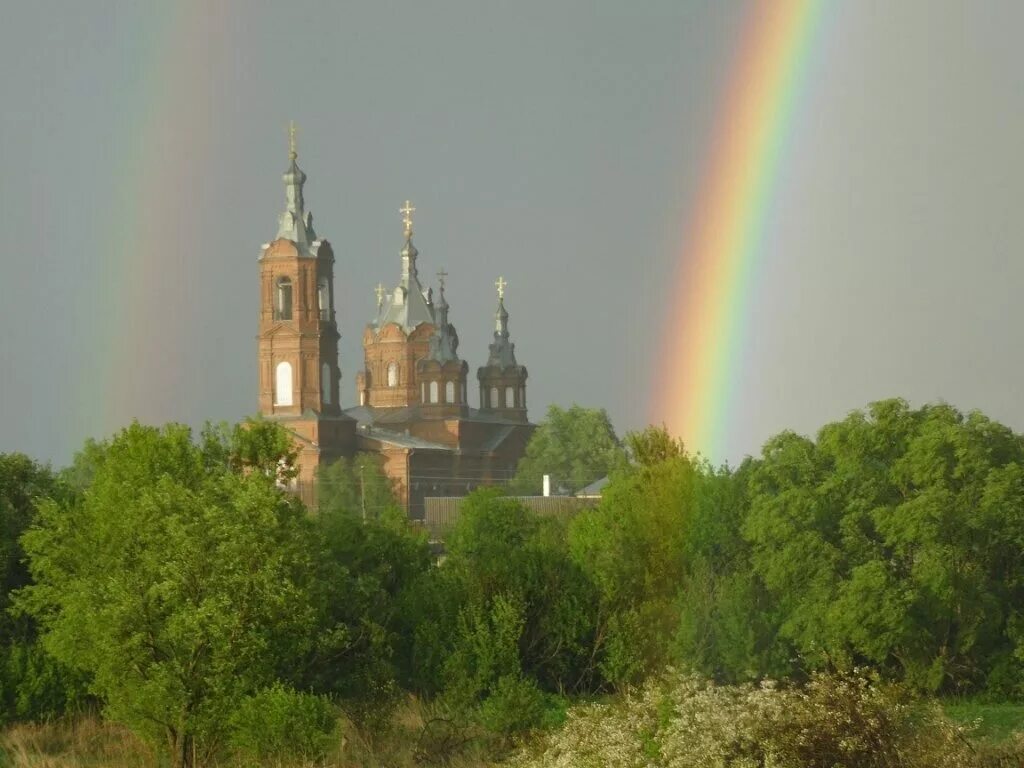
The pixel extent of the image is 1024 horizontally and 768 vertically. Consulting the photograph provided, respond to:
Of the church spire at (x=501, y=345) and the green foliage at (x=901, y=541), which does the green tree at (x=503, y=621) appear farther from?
the church spire at (x=501, y=345)

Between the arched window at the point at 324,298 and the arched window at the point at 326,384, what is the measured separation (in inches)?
133

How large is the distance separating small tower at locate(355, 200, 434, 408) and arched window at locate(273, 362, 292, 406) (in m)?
19.1

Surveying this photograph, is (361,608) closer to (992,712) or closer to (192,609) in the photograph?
(192,609)

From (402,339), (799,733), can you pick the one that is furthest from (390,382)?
(799,733)

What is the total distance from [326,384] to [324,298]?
5.82 m

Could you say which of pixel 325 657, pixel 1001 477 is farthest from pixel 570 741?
pixel 1001 477

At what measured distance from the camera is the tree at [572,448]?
138 m

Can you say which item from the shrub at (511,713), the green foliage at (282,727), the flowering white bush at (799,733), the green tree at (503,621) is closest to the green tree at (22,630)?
the green tree at (503,621)

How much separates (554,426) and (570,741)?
4815 inches

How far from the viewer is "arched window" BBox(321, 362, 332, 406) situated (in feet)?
400

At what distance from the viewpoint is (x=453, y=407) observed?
13650cm

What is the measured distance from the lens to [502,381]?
147 m

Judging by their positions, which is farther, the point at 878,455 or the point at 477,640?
the point at 878,455

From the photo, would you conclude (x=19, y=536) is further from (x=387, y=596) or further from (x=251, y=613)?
(x=251, y=613)
